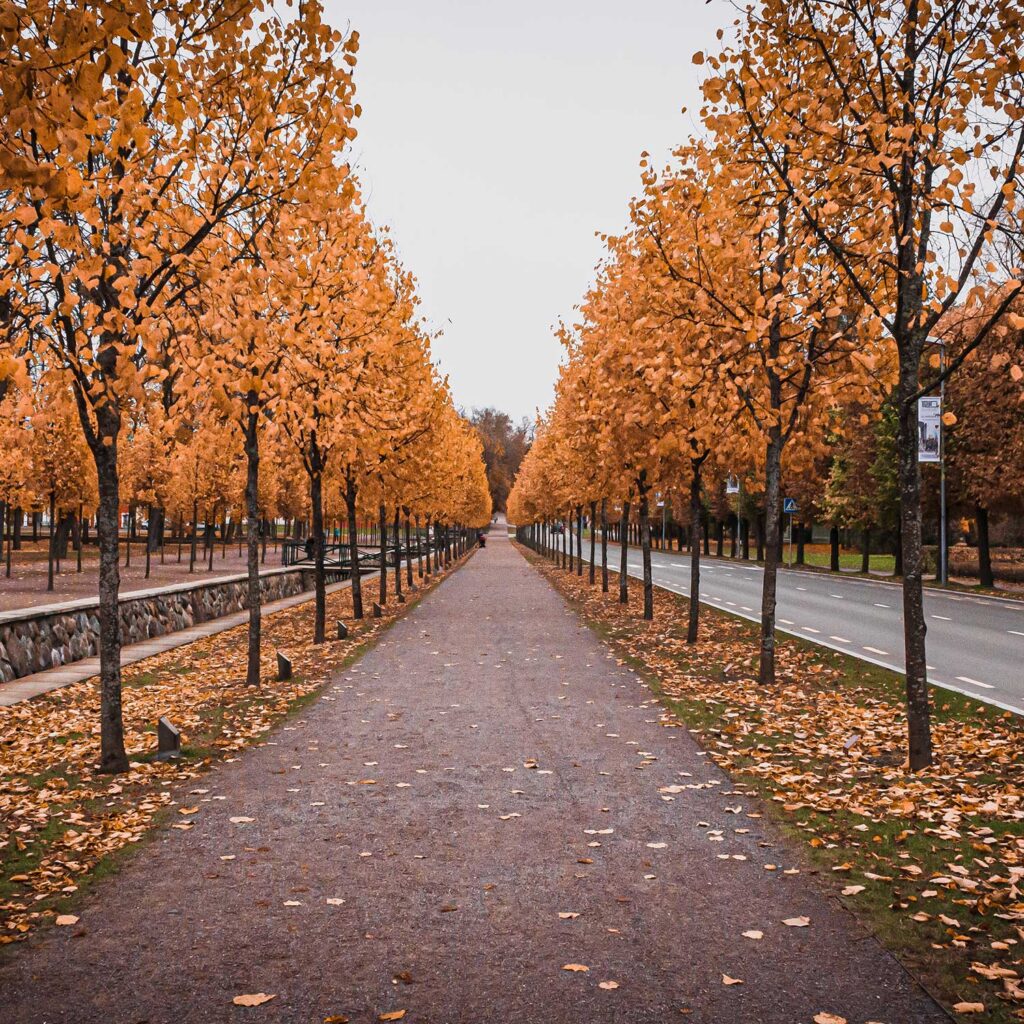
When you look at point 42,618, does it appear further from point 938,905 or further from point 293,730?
point 938,905

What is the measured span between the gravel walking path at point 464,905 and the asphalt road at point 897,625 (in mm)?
5651

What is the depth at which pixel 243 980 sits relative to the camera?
4188 millimetres

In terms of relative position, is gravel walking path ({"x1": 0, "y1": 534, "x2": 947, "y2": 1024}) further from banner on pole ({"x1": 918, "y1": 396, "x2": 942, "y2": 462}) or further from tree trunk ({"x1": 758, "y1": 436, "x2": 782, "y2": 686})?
banner on pole ({"x1": 918, "y1": 396, "x2": 942, "y2": 462})

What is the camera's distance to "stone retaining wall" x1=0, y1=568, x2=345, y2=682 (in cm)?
1335

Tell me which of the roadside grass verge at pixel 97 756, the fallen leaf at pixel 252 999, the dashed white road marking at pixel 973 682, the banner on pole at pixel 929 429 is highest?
the banner on pole at pixel 929 429

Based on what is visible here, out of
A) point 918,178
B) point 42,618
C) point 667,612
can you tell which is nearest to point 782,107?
point 918,178

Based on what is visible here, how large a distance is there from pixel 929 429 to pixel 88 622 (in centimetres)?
2294

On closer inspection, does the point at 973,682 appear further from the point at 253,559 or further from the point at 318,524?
the point at 318,524

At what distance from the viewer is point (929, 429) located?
27.7 m

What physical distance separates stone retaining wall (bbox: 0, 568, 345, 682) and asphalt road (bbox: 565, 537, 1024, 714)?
11929 millimetres

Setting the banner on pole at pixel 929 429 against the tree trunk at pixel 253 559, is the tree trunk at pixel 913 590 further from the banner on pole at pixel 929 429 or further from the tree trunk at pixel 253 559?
the banner on pole at pixel 929 429

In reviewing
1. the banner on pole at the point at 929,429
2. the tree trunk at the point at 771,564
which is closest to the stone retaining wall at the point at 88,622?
the tree trunk at the point at 771,564

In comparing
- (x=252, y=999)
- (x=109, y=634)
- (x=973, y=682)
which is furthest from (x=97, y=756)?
(x=973, y=682)

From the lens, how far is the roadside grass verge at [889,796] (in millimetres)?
4535
